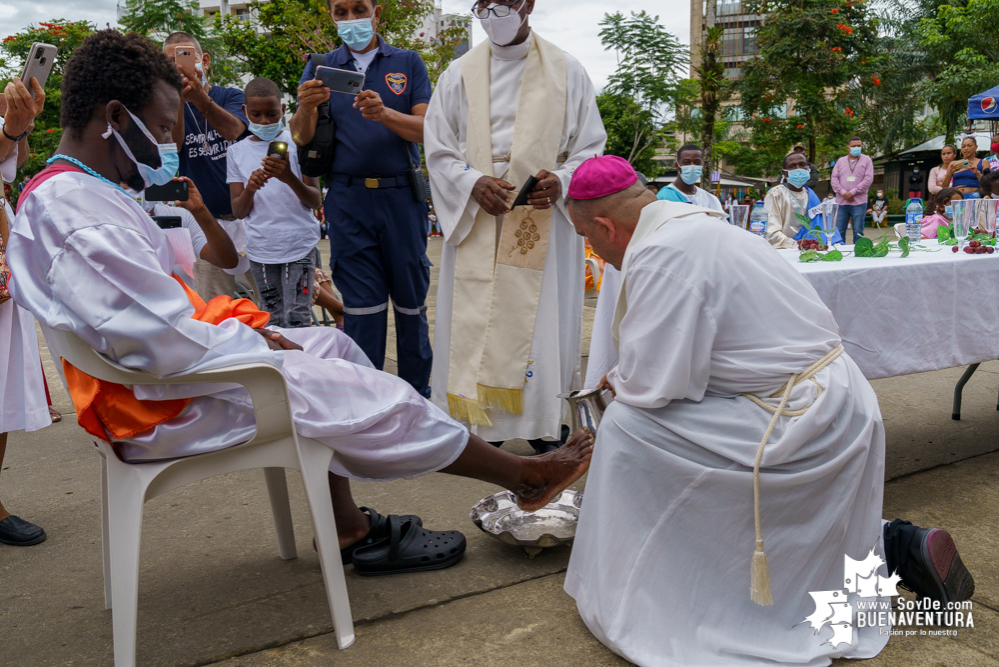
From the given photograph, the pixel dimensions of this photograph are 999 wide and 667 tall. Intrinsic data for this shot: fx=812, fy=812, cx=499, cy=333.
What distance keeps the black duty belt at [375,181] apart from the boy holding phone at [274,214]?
0.59 metres

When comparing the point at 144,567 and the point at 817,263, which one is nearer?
the point at 144,567

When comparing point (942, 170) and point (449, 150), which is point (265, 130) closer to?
point (449, 150)

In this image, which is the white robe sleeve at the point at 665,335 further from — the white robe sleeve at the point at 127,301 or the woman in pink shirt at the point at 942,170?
the woman in pink shirt at the point at 942,170

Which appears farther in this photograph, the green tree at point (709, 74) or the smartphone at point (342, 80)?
the green tree at point (709, 74)

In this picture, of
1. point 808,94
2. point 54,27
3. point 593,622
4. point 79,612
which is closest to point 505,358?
point 593,622

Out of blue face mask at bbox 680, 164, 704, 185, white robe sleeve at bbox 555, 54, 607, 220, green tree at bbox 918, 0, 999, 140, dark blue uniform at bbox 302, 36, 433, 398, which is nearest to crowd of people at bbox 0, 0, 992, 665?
dark blue uniform at bbox 302, 36, 433, 398

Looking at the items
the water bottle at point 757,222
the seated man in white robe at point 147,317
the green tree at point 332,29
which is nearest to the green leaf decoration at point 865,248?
the water bottle at point 757,222

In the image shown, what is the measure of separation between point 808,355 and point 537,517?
42.6 inches

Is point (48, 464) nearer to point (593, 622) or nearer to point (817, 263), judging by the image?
point (593, 622)

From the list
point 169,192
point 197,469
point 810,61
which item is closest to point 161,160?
point 169,192

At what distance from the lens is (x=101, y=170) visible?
84.6 inches

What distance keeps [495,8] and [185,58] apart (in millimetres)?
1962

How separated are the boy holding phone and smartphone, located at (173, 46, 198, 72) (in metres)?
0.33

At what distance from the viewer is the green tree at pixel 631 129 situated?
64.8 ft
